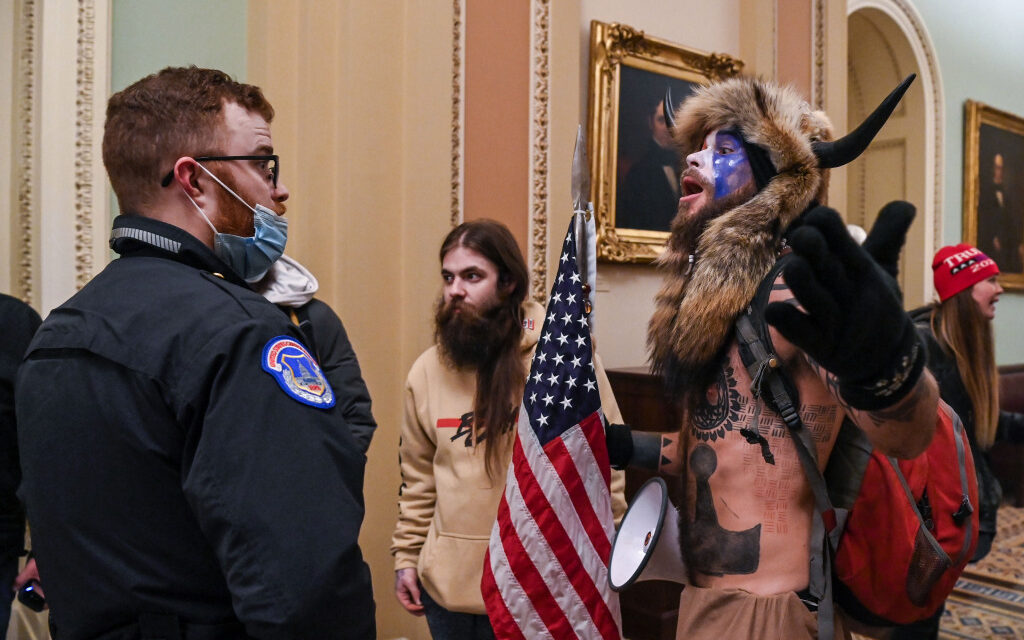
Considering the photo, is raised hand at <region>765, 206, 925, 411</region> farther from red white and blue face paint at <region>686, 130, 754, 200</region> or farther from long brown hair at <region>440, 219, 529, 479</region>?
long brown hair at <region>440, 219, 529, 479</region>

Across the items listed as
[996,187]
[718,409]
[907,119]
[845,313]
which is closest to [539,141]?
[718,409]

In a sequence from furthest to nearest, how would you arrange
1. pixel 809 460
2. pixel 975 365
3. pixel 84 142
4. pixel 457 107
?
pixel 457 107, pixel 975 365, pixel 84 142, pixel 809 460

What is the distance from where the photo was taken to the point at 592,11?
15.5 feet

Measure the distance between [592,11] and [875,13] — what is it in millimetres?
3857

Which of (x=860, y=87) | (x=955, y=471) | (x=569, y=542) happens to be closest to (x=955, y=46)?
(x=860, y=87)

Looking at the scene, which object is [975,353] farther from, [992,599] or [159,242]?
[159,242]

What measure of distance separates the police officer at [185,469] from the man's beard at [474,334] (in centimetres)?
129

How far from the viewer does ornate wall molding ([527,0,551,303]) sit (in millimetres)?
4254

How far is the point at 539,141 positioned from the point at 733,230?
2542 mm

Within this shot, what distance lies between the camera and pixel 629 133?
4832mm

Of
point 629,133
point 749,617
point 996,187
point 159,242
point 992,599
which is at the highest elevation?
point 996,187

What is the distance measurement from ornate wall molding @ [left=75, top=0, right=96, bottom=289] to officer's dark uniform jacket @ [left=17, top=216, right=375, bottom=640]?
2.19 meters

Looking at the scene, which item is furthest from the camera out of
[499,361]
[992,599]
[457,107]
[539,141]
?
→ [992,599]

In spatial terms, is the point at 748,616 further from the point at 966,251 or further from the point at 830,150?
the point at 966,251
